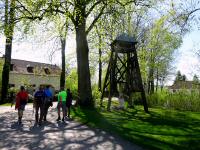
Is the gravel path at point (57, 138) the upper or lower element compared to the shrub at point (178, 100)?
lower

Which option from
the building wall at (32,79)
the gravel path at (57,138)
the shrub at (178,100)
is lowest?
the gravel path at (57,138)

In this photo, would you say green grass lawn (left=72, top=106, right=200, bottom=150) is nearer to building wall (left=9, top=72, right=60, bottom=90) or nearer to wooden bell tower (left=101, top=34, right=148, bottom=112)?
wooden bell tower (left=101, top=34, right=148, bottom=112)

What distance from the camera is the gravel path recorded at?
462 inches

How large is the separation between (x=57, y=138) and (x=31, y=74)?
2754 inches

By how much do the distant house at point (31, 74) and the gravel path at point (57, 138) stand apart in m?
59.7

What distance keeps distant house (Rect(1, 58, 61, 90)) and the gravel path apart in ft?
196

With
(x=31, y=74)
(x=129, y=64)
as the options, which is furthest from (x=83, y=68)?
(x=31, y=74)

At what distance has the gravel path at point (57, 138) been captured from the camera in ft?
38.5

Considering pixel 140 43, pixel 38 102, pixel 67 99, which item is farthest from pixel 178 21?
pixel 140 43

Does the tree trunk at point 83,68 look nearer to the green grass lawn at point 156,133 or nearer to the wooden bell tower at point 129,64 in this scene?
the wooden bell tower at point 129,64

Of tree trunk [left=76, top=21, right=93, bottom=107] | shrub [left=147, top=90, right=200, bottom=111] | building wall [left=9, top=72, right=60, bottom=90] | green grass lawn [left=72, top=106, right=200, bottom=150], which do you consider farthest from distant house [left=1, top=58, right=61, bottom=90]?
green grass lawn [left=72, top=106, right=200, bottom=150]

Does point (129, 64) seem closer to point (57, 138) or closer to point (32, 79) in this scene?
point (57, 138)

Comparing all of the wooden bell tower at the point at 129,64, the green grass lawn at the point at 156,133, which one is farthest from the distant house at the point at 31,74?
the green grass lawn at the point at 156,133

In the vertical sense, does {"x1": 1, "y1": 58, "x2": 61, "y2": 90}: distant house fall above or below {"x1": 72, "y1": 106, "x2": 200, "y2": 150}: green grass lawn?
above
